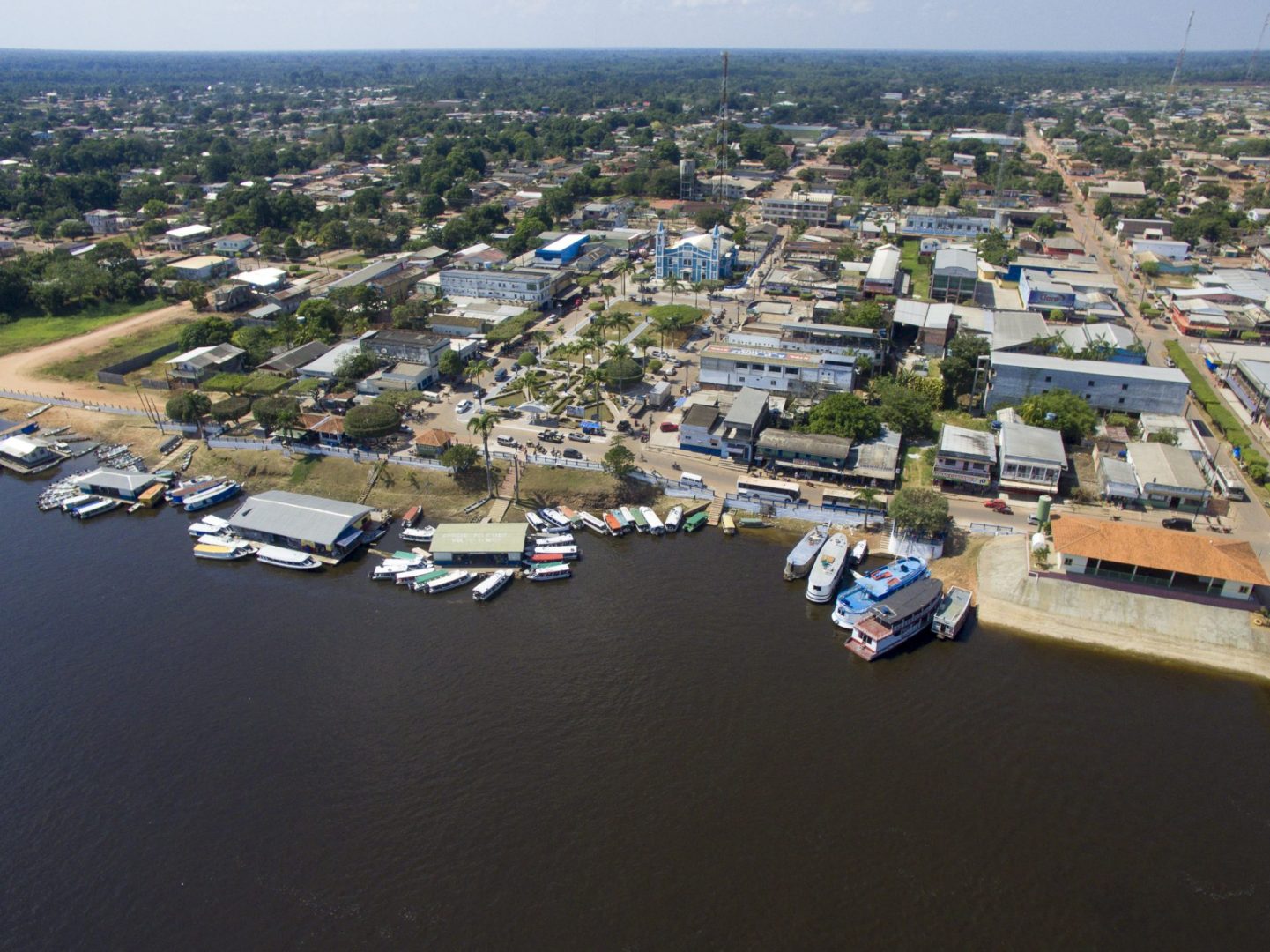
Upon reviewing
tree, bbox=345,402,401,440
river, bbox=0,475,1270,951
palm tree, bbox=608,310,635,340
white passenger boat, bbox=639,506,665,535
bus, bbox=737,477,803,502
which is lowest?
river, bbox=0,475,1270,951

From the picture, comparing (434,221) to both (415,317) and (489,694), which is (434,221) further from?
(489,694)

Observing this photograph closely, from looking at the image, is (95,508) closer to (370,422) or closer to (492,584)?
(370,422)

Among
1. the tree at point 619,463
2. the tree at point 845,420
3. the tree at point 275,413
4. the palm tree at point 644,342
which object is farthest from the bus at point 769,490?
the tree at point 275,413

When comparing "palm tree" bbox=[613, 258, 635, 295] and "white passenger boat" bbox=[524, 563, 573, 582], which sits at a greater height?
"palm tree" bbox=[613, 258, 635, 295]

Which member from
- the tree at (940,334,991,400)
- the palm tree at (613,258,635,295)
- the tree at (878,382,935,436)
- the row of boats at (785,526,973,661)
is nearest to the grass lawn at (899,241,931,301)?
the tree at (940,334,991,400)

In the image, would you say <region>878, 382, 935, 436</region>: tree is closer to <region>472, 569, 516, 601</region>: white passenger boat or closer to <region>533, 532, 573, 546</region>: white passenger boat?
<region>533, 532, 573, 546</region>: white passenger boat

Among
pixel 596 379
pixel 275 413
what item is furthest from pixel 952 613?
pixel 275 413

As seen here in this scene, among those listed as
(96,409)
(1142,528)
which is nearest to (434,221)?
(96,409)
